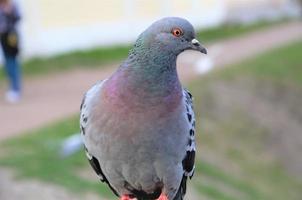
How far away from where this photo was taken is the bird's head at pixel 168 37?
3412mm

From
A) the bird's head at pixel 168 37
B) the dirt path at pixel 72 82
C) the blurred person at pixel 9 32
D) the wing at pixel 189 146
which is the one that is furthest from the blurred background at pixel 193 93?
the bird's head at pixel 168 37

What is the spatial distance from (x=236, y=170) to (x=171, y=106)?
7.83 meters

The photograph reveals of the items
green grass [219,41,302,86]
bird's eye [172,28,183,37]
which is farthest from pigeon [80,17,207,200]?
green grass [219,41,302,86]

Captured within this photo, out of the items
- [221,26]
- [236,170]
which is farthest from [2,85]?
[221,26]

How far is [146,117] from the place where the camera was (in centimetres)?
347

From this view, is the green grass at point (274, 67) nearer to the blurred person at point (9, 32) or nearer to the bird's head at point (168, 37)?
the blurred person at point (9, 32)

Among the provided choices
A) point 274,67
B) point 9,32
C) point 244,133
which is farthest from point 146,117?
point 274,67

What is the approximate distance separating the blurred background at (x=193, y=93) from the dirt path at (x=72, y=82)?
0.06 ft

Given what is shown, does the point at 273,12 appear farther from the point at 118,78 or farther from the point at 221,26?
the point at 118,78

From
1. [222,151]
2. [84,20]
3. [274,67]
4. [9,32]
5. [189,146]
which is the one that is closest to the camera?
[189,146]

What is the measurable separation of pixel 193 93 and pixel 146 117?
9.47 m

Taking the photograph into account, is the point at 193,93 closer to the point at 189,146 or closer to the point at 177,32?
the point at 189,146

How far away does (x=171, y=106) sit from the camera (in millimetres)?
3508

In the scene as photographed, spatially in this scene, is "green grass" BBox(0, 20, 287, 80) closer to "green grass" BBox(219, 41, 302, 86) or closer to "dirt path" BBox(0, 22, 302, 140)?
"dirt path" BBox(0, 22, 302, 140)
